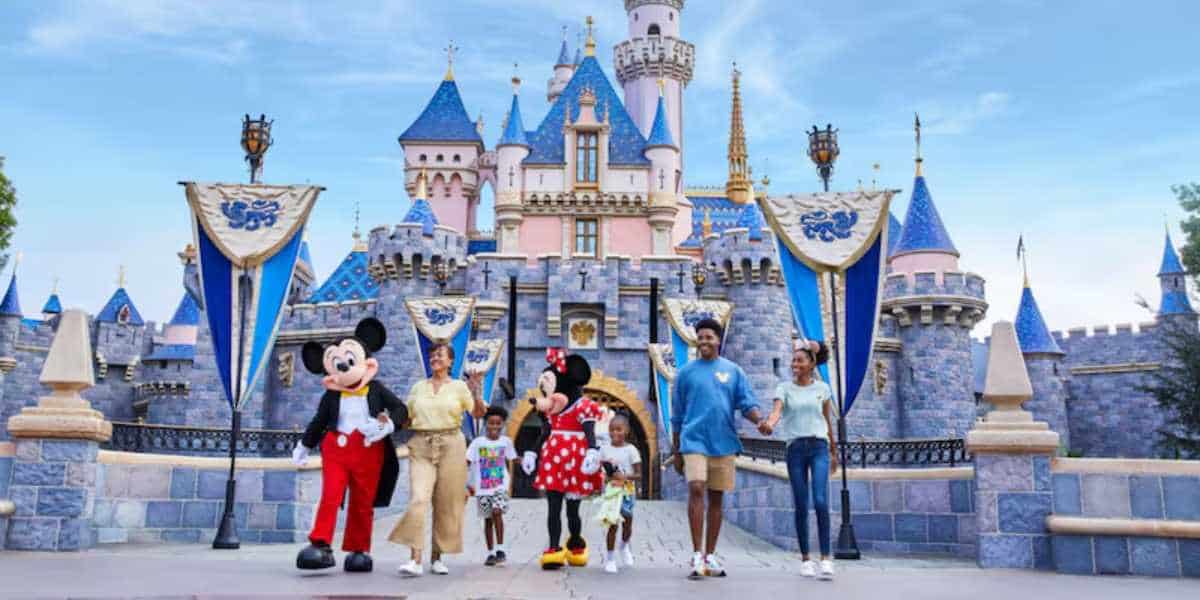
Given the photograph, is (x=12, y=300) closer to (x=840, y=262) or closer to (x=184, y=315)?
(x=184, y=315)

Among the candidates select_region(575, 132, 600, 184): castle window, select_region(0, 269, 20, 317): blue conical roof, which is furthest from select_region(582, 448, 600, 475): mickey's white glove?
select_region(0, 269, 20, 317): blue conical roof

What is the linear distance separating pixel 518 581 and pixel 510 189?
21.7m

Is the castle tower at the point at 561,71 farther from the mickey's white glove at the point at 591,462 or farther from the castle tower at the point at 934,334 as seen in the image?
the mickey's white glove at the point at 591,462

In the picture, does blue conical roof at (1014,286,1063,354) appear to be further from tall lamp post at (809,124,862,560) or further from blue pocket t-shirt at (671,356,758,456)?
blue pocket t-shirt at (671,356,758,456)

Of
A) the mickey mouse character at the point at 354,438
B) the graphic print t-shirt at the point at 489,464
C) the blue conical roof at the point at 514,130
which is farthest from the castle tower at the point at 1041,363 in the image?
the mickey mouse character at the point at 354,438

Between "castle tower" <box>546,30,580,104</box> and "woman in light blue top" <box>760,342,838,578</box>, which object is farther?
"castle tower" <box>546,30,580,104</box>

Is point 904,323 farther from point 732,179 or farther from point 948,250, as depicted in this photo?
point 732,179

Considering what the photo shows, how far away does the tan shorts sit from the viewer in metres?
5.95

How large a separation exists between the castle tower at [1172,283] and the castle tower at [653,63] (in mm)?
16555

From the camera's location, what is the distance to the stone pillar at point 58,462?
7223mm

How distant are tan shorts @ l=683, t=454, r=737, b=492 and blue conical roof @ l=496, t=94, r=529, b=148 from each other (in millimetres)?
21974

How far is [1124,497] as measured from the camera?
652 cm

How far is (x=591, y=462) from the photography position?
6605 mm

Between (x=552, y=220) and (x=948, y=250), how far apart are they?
10.3m
